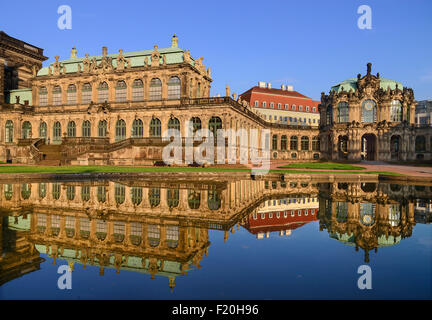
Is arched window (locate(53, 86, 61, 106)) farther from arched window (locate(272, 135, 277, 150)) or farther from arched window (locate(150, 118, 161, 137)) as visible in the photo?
arched window (locate(272, 135, 277, 150))

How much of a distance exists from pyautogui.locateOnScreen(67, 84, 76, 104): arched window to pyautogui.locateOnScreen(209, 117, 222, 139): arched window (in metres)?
27.8

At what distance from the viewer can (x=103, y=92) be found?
56.9 metres

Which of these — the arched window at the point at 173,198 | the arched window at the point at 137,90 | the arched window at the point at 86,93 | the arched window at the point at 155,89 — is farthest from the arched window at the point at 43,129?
the arched window at the point at 173,198

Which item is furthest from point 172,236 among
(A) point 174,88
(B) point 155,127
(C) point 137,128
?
(C) point 137,128

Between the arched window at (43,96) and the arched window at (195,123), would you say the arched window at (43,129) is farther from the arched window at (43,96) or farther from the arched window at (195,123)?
the arched window at (195,123)

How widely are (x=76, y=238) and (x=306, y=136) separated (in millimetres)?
75767

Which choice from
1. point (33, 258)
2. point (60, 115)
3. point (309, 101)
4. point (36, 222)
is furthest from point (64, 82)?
point (309, 101)

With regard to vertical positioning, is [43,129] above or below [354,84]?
below

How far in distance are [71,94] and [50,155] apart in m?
15.6

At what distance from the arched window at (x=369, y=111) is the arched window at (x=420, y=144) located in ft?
32.7

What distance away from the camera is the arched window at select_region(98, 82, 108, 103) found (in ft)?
186

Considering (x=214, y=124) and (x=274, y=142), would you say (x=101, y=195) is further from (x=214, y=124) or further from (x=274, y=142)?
(x=274, y=142)

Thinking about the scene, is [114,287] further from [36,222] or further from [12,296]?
[36,222]

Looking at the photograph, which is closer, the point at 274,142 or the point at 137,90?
the point at 137,90
